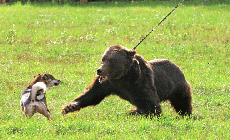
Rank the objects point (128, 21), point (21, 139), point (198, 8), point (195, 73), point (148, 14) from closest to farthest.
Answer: point (21, 139)
point (195, 73)
point (128, 21)
point (148, 14)
point (198, 8)

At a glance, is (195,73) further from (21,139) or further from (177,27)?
(21,139)

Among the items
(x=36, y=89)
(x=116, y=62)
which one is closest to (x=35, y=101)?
(x=36, y=89)

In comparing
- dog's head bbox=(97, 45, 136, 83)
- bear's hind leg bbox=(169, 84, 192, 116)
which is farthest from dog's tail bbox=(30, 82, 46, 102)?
bear's hind leg bbox=(169, 84, 192, 116)

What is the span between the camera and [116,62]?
7.18 m

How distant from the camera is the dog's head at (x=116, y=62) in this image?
713cm

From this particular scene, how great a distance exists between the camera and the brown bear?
7.21 metres

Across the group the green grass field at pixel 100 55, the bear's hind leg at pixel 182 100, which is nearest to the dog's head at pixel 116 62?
the green grass field at pixel 100 55

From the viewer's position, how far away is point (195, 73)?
12.9 meters

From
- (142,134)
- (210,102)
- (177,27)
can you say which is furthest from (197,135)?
(177,27)

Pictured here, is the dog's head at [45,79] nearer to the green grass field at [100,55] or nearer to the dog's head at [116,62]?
the green grass field at [100,55]

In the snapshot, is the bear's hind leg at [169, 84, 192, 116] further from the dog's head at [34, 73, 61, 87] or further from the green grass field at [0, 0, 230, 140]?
the dog's head at [34, 73, 61, 87]

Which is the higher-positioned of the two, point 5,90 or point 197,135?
point 197,135

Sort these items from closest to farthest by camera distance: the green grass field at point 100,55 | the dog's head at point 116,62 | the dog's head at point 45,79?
1. the green grass field at point 100,55
2. the dog's head at point 116,62
3. the dog's head at point 45,79

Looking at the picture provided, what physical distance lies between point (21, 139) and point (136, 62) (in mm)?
2405
